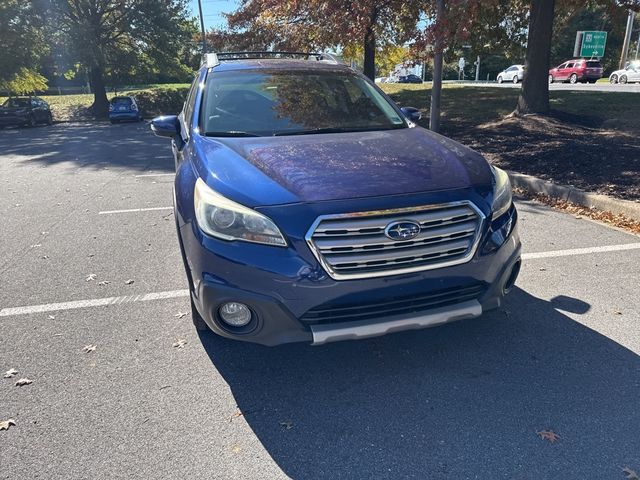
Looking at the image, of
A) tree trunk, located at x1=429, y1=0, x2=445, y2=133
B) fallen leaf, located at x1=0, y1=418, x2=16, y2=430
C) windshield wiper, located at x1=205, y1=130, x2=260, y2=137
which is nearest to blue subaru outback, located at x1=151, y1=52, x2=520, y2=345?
windshield wiper, located at x1=205, y1=130, x2=260, y2=137

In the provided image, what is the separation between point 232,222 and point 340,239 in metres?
0.57

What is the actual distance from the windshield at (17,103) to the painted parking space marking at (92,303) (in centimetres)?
2368

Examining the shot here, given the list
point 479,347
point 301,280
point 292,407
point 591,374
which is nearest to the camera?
point 301,280

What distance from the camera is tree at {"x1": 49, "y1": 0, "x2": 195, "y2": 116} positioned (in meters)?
25.0

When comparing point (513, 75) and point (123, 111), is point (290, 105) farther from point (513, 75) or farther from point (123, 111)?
point (513, 75)

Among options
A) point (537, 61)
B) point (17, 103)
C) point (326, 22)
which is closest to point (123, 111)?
point (17, 103)

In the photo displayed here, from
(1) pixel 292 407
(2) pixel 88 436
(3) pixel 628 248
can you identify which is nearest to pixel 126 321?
(2) pixel 88 436

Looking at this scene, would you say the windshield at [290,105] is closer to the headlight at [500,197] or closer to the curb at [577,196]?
the headlight at [500,197]

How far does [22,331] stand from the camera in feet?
11.7

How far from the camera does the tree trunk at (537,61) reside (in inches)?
450

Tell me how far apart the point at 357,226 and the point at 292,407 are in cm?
108

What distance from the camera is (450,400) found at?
2.76 meters

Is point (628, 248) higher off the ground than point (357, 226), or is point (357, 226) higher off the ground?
point (357, 226)

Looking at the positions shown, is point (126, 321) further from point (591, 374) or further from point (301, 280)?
point (591, 374)
